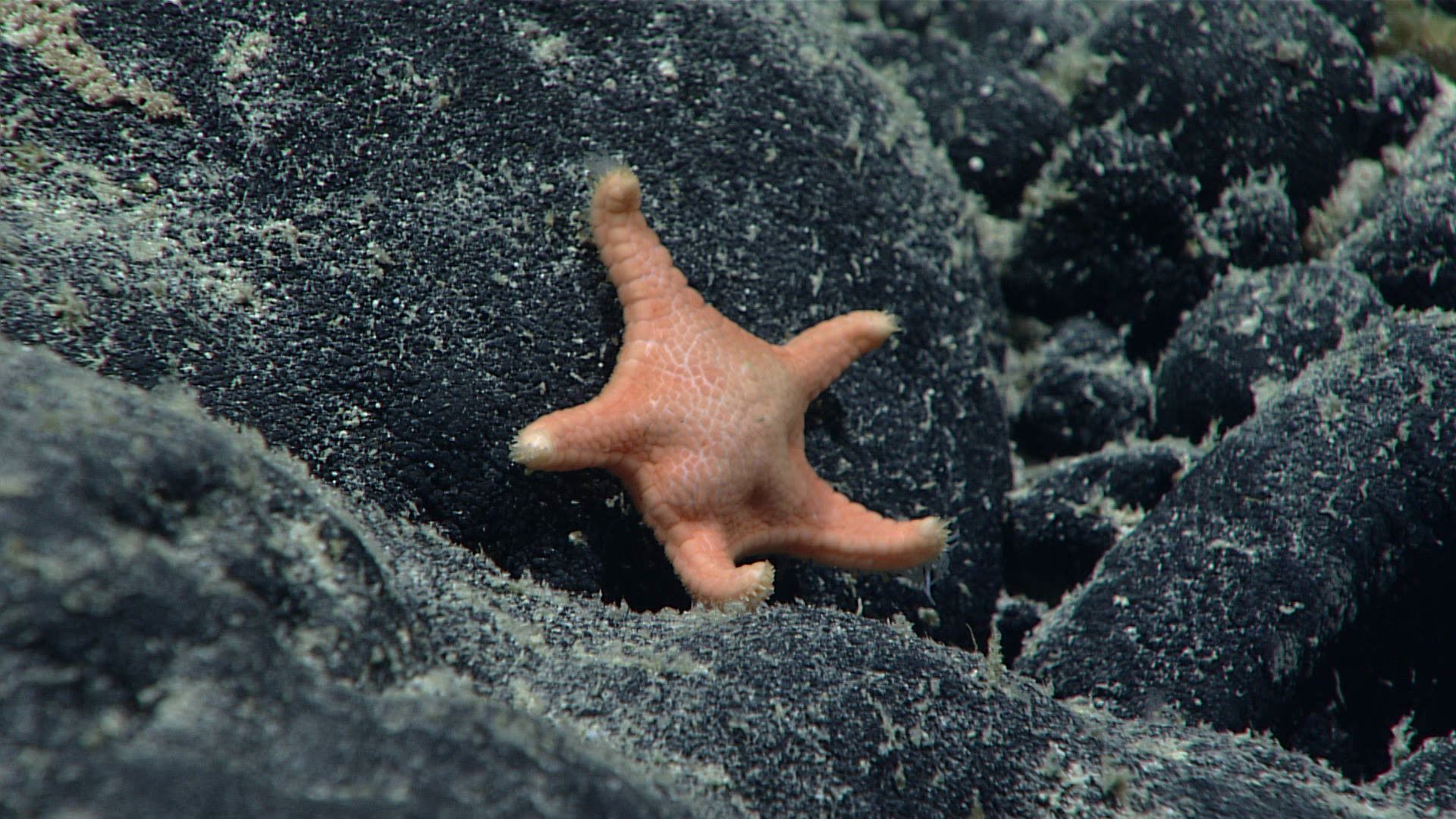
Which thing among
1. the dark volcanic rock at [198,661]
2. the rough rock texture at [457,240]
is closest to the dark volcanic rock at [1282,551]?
the rough rock texture at [457,240]

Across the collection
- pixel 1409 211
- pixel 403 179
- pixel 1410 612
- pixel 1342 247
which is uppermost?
pixel 1409 211

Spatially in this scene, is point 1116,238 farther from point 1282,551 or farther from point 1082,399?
point 1282,551

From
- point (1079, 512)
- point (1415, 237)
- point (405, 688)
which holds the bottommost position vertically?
point (1079, 512)

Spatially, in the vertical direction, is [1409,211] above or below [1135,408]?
above

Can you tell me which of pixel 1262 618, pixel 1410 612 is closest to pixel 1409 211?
pixel 1410 612

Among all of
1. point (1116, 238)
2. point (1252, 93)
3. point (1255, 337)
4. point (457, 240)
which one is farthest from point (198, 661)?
point (1252, 93)

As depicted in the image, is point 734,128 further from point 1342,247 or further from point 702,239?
point 1342,247
